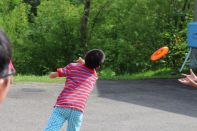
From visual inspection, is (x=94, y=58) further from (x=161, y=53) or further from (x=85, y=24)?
(x=85, y=24)

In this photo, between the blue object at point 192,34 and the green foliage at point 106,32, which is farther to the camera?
the green foliage at point 106,32

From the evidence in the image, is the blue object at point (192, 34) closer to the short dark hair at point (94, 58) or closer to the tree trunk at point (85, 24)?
the tree trunk at point (85, 24)

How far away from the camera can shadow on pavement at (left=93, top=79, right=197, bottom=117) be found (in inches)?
387

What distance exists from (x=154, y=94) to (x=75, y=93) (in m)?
6.25

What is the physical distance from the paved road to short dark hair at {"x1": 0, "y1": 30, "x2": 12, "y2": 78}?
6.12 m

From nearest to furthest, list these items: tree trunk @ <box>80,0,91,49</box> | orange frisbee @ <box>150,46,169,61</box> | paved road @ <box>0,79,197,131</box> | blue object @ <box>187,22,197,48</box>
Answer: paved road @ <box>0,79,197,131</box> → orange frisbee @ <box>150,46,169,61</box> → blue object @ <box>187,22,197,48</box> → tree trunk @ <box>80,0,91,49</box>

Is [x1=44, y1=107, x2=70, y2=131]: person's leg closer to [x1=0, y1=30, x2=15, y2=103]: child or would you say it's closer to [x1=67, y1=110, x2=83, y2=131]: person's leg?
[x1=67, y1=110, x2=83, y2=131]: person's leg

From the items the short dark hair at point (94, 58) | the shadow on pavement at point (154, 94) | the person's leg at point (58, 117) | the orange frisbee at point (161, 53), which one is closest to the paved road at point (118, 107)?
the shadow on pavement at point (154, 94)

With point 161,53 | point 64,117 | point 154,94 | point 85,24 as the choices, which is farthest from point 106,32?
point 64,117

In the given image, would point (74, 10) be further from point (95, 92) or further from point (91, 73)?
point (91, 73)

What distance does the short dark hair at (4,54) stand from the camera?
4.22 feet

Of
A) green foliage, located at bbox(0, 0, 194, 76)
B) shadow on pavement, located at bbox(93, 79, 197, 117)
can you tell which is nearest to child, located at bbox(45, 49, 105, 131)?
shadow on pavement, located at bbox(93, 79, 197, 117)

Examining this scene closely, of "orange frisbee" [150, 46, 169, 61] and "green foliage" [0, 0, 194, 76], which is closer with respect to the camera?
"orange frisbee" [150, 46, 169, 61]

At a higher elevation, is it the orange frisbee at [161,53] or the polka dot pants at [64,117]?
the polka dot pants at [64,117]
